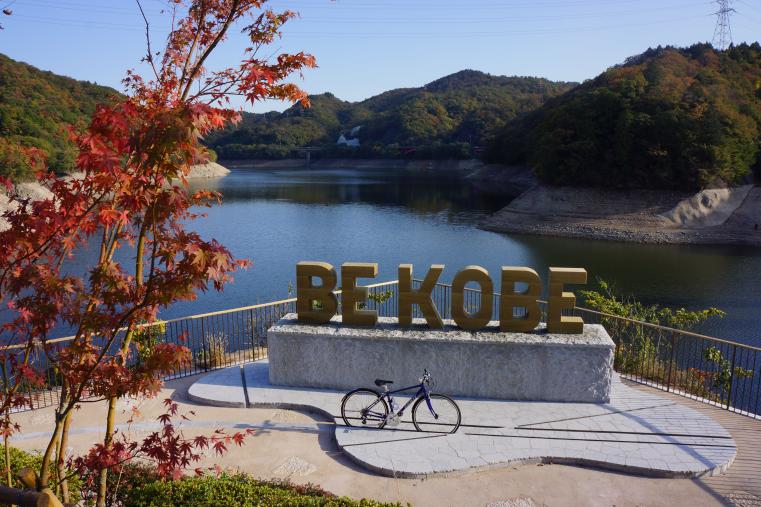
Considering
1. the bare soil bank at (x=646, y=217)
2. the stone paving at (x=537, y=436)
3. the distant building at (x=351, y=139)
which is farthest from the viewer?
the distant building at (x=351, y=139)

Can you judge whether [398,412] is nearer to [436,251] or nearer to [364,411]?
[364,411]

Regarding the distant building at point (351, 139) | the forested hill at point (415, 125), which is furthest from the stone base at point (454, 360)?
the distant building at point (351, 139)

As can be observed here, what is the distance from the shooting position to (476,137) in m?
123

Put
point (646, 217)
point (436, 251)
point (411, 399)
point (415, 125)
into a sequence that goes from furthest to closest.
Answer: point (415, 125) → point (646, 217) → point (436, 251) → point (411, 399)

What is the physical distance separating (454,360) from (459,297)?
1.14 m

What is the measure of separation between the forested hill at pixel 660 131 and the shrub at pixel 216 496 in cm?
4716

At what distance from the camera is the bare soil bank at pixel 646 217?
44281 mm

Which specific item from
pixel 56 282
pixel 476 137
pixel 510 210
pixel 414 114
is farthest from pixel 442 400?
pixel 414 114

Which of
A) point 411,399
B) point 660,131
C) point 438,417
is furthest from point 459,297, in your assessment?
point 660,131

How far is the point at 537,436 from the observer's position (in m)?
9.20

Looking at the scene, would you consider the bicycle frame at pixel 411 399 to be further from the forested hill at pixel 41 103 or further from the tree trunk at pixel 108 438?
the forested hill at pixel 41 103

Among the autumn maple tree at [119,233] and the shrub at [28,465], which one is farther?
the shrub at [28,465]

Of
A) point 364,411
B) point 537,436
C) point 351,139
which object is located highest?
point 351,139

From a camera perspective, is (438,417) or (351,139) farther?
(351,139)
